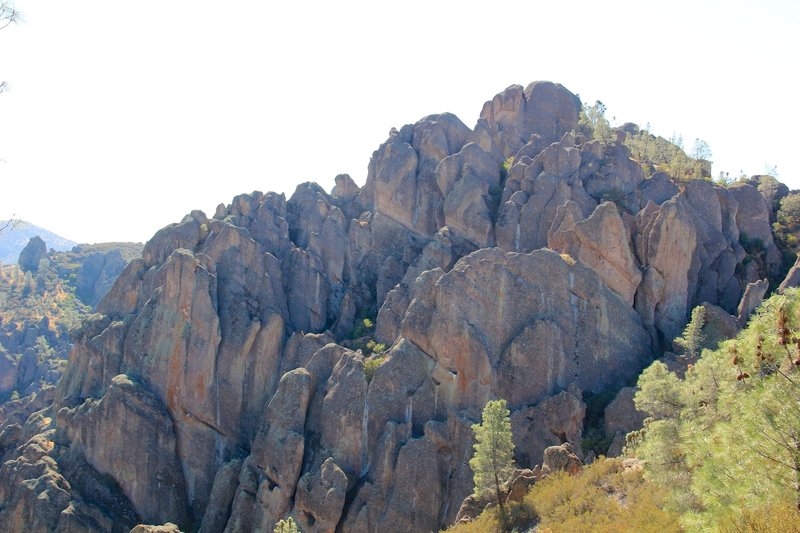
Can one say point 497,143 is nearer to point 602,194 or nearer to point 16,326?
point 602,194

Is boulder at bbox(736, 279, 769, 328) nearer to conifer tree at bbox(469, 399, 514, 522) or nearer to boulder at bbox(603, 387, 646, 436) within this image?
boulder at bbox(603, 387, 646, 436)

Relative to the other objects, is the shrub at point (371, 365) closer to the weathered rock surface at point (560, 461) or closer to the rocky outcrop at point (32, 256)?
the weathered rock surface at point (560, 461)

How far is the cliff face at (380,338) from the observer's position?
52.9m

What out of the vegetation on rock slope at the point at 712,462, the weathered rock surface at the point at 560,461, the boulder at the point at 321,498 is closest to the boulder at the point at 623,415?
the weathered rock surface at the point at 560,461

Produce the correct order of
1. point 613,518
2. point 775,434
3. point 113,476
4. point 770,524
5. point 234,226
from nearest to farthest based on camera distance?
point 770,524, point 775,434, point 613,518, point 113,476, point 234,226

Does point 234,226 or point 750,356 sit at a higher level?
point 234,226

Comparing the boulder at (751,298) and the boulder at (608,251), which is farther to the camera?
the boulder at (608,251)

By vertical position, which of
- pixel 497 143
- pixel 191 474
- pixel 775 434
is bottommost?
pixel 191 474

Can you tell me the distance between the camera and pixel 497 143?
84.8 metres

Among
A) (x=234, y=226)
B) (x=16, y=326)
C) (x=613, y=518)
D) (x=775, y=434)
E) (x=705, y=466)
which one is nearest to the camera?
(x=775, y=434)

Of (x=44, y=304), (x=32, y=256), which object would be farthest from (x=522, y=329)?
(x=32, y=256)

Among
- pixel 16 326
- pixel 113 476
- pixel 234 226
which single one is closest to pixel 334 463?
pixel 113 476

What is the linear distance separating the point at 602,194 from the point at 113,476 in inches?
2048

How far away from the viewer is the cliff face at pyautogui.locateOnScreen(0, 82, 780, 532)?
5288 centimetres
